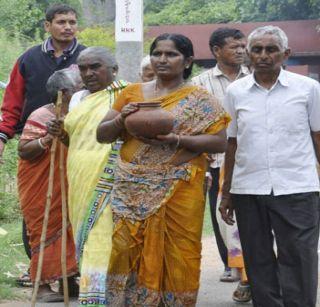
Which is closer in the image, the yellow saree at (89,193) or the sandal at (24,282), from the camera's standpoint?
the yellow saree at (89,193)

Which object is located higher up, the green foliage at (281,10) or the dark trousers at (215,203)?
the green foliage at (281,10)

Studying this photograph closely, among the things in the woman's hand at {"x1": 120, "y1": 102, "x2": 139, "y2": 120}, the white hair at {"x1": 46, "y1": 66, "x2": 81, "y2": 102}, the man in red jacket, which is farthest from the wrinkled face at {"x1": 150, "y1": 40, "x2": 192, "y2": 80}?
the man in red jacket

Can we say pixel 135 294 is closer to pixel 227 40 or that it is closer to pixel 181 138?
pixel 181 138

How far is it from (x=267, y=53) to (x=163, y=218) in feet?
3.98

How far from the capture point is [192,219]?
569 cm

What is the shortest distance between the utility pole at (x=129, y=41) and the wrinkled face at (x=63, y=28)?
261 centimetres

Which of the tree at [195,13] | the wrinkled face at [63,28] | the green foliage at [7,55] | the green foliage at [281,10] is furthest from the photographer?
the tree at [195,13]

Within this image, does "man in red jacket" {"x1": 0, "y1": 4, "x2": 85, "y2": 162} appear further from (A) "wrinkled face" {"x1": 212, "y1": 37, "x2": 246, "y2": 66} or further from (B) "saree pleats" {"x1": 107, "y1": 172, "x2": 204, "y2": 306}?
(B) "saree pleats" {"x1": 107, "y1": 172, "x2": 204, "y2": 306}

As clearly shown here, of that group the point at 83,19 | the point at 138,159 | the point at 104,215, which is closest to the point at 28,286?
the point at 104,215

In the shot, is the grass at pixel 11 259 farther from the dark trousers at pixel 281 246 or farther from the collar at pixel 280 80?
the collar at pixel 280 80

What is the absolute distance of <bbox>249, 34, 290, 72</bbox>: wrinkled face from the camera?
19.5 feet

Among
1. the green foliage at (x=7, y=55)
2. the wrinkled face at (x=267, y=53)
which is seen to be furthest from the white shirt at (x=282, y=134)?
the green foliage at (x=7, y=55)

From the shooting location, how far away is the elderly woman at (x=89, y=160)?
240 inches

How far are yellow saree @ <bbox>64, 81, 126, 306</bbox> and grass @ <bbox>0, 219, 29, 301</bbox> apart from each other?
1.50 metres
